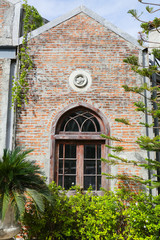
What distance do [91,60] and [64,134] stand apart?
6.77 ft

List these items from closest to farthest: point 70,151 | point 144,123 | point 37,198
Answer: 1. point 37,198
2. point 144,123
3. point 70,151

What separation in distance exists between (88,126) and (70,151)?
80cm

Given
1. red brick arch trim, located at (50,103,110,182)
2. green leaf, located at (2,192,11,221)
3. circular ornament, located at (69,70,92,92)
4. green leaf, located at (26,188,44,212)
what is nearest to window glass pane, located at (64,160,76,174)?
red brick arch trim, located at (50,103,110,182)

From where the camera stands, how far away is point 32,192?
427 cm

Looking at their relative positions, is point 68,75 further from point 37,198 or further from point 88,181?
point 37,198

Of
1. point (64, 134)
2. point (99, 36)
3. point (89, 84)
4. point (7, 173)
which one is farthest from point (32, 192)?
point (99, 36)

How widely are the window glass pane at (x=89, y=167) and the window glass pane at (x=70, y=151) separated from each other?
377 millimetres

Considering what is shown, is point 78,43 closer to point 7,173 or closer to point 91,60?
point 91,60

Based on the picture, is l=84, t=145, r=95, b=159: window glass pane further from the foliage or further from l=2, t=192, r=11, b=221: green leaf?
l=2, t=192, r=11, b=221: green leaf

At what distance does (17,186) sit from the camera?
14.0ft

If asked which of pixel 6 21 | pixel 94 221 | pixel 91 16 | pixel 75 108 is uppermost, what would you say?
pixel 91 16

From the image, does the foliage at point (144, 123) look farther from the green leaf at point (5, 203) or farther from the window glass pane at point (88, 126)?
the green leaf at point (5, 203)

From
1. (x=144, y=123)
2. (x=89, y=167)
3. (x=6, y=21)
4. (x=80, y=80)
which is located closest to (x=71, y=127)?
(x=89, y=167)

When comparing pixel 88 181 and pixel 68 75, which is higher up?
pixel 68 75
